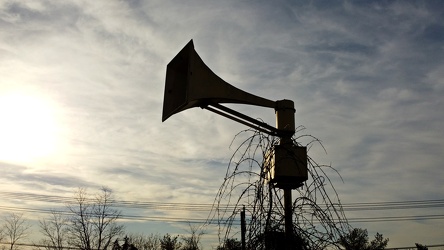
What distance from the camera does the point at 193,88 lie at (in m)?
2.47

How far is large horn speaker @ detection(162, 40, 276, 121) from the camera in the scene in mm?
2480

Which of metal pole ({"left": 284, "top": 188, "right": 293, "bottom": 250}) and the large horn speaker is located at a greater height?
the large horn speaker

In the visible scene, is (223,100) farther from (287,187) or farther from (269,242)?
(269,242)

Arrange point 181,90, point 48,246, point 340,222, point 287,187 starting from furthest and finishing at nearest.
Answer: point 48,246 → point 181,90 → point 287,187 → point 340,222

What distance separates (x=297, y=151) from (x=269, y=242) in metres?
0.55

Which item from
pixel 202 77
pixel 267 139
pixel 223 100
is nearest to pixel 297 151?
pixel 267 139

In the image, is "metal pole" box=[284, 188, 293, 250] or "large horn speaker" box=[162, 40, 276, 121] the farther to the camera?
"large horn speaker" box=[162, 40, 276, 121]

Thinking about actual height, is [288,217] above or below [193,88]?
below

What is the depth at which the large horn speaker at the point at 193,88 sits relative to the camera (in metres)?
2.48

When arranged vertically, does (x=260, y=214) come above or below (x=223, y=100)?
below

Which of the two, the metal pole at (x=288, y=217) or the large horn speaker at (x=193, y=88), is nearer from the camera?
the metal pole at (x=288, y=217)

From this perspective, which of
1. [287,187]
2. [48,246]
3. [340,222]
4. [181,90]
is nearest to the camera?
[340,222]

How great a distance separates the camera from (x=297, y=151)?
2549mm

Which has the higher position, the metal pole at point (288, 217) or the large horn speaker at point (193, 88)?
the large horn speaker at point (193, 88)
